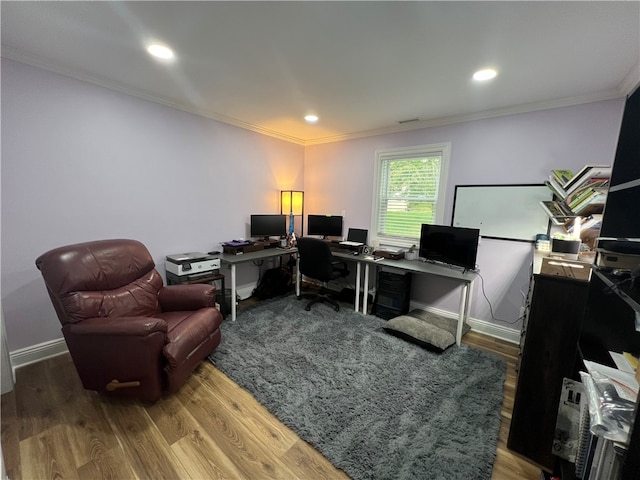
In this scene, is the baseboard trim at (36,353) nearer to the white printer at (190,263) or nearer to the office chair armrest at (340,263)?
the white printer at (190,263)

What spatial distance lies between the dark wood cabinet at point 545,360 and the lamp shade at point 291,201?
329 cm

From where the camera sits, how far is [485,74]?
2.04 metres

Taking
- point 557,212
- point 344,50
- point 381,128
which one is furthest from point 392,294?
point 344,50

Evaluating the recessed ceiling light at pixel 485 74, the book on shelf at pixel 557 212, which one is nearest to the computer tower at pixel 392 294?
the book on shelf at pixel 557 212

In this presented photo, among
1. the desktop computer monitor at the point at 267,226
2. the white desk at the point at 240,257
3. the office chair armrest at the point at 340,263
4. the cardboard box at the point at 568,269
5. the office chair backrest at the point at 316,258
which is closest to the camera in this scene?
the cardboard box at the point at 568,269

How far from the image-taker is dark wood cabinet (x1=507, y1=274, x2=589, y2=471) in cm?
134

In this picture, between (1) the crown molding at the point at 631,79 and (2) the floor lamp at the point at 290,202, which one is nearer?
(1) the crown molding at the point at 631,79

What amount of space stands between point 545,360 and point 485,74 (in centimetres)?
205

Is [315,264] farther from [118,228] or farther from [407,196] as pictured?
[118,228]

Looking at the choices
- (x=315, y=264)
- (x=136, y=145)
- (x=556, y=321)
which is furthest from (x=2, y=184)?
(x=556, y=321)

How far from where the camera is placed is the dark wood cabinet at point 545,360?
134 cm

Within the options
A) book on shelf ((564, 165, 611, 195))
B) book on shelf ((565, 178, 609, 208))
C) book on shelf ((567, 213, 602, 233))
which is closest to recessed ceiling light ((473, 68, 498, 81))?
book on shelf ((564, 165, 611, 195))

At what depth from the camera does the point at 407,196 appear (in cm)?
353

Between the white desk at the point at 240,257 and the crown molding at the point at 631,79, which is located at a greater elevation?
the crown molding at the point at 631,79
